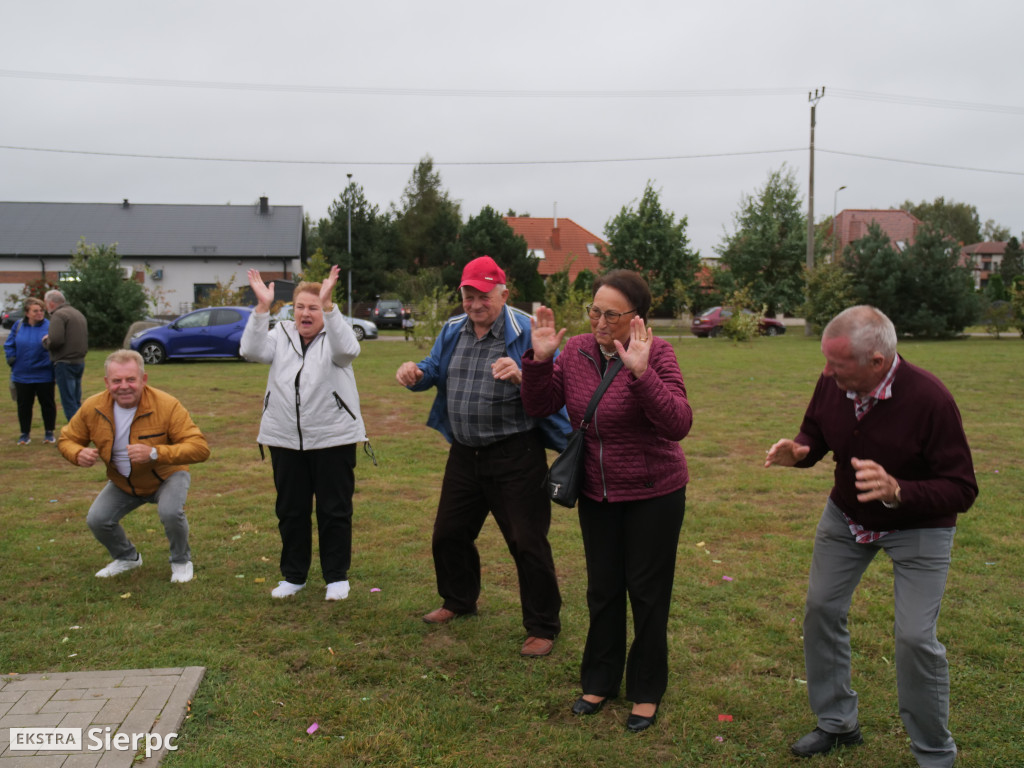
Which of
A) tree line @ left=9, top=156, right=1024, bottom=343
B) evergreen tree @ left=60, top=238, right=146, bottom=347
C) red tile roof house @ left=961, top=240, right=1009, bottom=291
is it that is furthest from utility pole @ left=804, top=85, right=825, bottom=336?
red tile roof house @ left=961, top=240, right=1009, bottom=291

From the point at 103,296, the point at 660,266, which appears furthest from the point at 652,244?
the point at 103,296

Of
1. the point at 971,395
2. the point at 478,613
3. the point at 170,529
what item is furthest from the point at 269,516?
the point at 971,395

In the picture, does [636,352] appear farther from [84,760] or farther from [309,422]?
[84,760]

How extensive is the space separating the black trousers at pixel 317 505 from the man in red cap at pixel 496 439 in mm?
782

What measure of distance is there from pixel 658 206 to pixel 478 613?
40325mm

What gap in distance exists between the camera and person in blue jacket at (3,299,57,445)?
980 cm

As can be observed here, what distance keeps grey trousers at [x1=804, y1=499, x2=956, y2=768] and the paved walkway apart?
265 centimetres

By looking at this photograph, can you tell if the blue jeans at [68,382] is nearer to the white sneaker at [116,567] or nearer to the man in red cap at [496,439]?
the white sneaker at [116,567]

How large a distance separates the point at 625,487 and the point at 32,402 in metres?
9.16

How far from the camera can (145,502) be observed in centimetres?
528

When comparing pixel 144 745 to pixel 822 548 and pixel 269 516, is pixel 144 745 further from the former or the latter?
pixel 269 516

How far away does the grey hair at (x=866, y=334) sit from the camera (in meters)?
2.92

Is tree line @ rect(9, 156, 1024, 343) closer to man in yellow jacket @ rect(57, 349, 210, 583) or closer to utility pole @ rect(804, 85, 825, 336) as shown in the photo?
utility pole @ rect(804, 85, 825, 336)

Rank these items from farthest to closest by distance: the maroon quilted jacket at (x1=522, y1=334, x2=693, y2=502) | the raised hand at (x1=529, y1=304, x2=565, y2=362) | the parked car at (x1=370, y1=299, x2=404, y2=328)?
the parked car at (x1=370, y1=299, x2=404, y2=328) < the raised hand at (x1=529, y1=304, x2=565, y2=362) < the maroon quilted jacket at (x1=522, y1=334, x2=693, y2=502)
